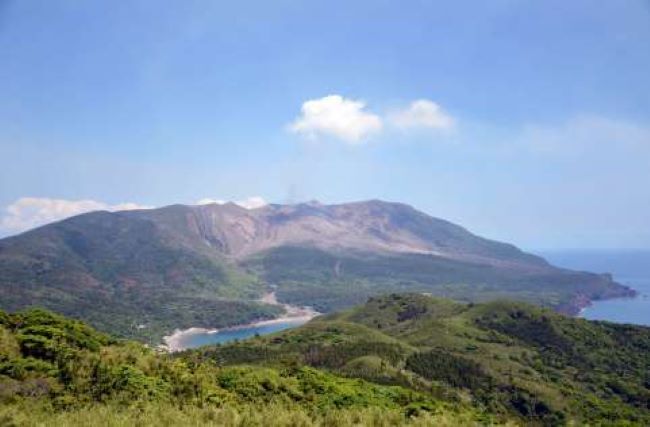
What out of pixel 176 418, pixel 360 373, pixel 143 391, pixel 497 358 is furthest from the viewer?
pixel 497 358

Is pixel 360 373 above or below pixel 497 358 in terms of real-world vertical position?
above

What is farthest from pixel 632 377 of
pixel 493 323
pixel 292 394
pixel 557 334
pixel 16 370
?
pixel 16 370

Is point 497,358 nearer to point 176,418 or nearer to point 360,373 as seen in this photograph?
point 360,373

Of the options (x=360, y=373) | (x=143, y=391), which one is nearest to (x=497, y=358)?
(x=360, y=373)

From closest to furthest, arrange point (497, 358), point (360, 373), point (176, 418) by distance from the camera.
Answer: point (176, 418), point (360, 373), point (497, 358)

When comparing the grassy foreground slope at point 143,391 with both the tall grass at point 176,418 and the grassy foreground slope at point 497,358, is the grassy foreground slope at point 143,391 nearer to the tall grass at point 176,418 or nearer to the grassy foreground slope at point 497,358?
the tall grass at point 176,418

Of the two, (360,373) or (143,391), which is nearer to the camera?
(143,391)

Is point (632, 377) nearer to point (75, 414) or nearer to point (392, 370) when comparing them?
point (392, 370)

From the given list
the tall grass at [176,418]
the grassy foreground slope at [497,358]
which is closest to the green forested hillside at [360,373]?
the tall grass at [176,418]
